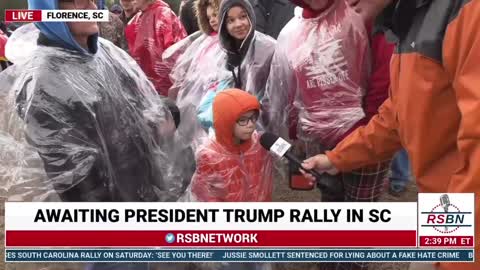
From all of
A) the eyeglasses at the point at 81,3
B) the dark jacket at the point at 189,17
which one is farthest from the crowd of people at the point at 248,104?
the dark jacket at the point at 189,17

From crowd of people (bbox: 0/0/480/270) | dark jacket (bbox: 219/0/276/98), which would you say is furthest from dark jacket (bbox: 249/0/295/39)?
dark jacket (bbox: 219/0/276/98)

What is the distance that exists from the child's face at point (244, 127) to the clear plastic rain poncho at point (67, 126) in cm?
26

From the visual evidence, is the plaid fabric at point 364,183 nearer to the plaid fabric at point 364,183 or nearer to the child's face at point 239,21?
the plaid fabric at point 364,183

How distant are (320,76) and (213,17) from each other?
1.77ft

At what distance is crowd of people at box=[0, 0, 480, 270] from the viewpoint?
32.2 inches

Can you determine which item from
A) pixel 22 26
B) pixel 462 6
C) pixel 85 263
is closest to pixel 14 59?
pixel 22 26

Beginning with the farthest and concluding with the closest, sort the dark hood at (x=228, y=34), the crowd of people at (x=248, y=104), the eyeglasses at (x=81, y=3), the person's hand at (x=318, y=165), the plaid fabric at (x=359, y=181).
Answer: the dark hood at (x=228, y=34) → the plaid fabric at (x=359, y=181) → the person's hand at (x=318, y=165) → the eyeglasses at (x=81, y=3) → the crowd of people at (x=248, y=104)

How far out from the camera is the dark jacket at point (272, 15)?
1.60 m

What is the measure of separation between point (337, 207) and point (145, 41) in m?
1.09

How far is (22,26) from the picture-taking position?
1124 mm

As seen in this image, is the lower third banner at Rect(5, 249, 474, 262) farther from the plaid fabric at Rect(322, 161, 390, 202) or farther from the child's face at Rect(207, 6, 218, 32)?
the child's face at Rect(207, 6, 218, 32)

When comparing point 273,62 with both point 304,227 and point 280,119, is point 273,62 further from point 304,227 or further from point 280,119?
point 304,227

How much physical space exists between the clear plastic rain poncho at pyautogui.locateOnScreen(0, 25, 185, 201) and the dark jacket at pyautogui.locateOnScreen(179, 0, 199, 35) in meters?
0.67
